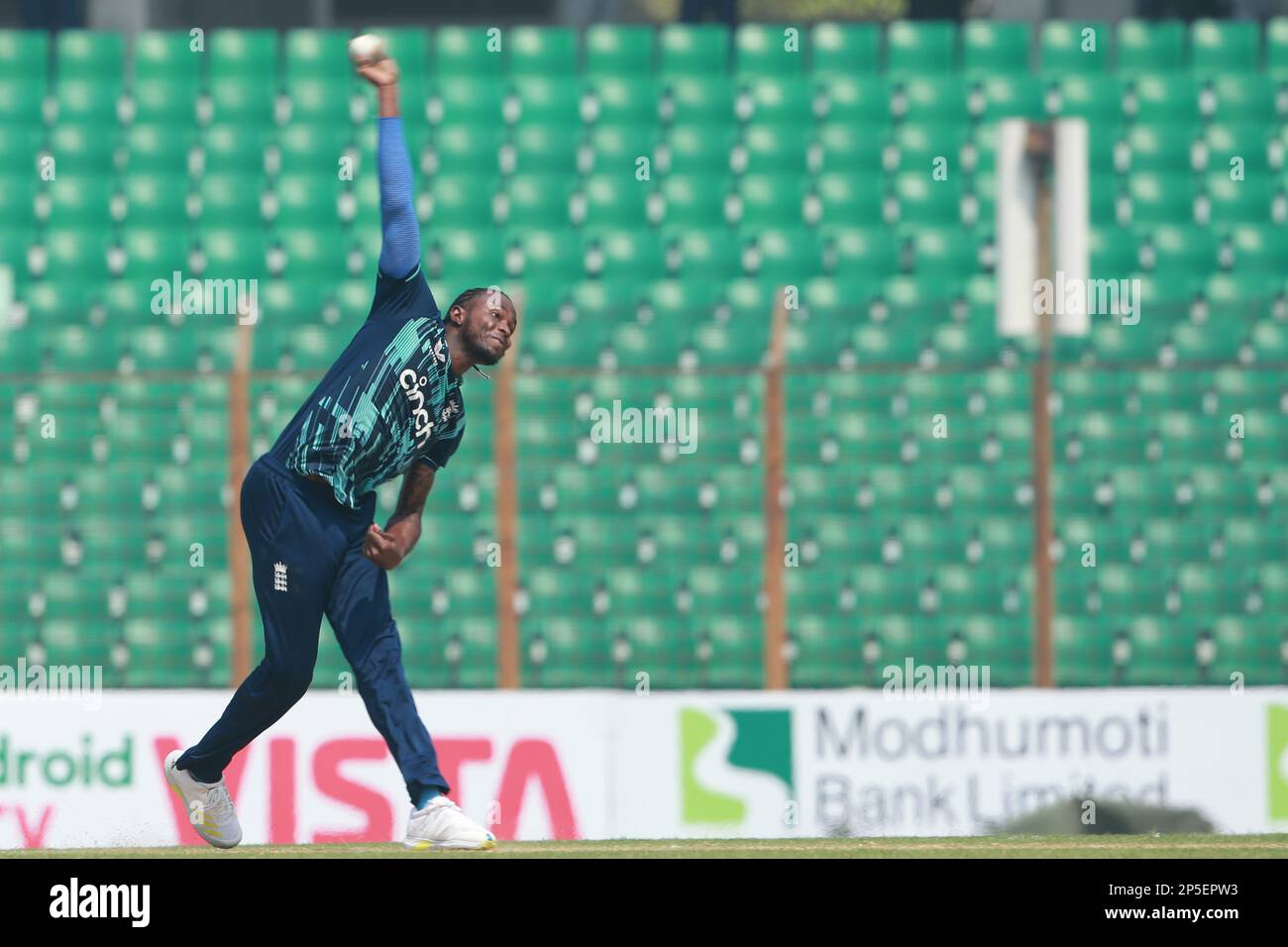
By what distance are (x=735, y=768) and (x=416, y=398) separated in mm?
2937

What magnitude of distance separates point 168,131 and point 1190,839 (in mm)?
7877

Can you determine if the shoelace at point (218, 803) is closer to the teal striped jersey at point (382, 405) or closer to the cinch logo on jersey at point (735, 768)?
the teal striped jersey at point (382, 405)

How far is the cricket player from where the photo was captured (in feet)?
21.0

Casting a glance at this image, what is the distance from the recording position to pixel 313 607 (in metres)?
6.43

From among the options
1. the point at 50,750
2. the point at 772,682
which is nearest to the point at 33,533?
the point at 50,750

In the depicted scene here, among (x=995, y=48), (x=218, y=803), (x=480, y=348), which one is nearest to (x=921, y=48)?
(x=995, y=48)

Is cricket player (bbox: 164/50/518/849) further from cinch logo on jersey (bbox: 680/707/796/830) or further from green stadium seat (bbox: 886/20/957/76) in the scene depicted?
green stadium seat (bbox: 886/20/957/76)

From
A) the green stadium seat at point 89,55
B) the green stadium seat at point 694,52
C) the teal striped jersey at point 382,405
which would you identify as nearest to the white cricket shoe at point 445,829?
the teal striped jersey at point 382,405

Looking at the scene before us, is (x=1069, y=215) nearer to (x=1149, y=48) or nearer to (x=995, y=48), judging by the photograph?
(x=995, y=48)

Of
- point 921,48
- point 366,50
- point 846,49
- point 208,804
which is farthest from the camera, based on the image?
point 846,49

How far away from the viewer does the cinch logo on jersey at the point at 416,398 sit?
253 inches

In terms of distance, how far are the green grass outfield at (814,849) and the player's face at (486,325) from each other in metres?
1.47

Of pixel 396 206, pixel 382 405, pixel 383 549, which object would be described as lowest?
pixel 383 549

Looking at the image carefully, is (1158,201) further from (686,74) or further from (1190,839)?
(1190,839)
